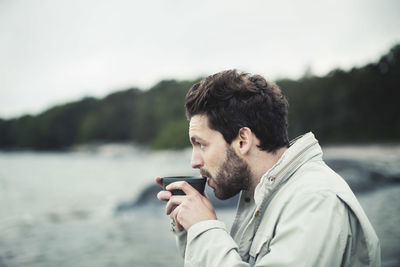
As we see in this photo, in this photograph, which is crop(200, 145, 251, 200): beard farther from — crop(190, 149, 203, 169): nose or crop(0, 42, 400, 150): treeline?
crop(0, 42, 400, 150): treeline

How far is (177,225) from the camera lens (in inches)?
86.9

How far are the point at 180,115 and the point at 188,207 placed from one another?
10862 cm

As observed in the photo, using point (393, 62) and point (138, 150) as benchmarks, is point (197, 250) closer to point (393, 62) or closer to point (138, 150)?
point (393, 62)

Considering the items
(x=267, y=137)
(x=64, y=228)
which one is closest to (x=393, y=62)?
(x=64, y=228)

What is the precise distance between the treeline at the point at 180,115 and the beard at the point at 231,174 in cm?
3088

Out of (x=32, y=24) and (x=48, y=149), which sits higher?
(x=32, y=24)

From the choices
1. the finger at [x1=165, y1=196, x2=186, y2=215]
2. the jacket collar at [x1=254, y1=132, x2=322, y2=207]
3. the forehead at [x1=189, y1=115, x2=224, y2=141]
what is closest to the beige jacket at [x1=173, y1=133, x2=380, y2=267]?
the jacket collar at [x1=254, y1=132, x2=322, y2=207]

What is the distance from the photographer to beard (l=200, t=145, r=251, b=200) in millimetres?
2285

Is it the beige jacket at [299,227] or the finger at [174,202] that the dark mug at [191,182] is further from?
the beige jacket at [299,227]

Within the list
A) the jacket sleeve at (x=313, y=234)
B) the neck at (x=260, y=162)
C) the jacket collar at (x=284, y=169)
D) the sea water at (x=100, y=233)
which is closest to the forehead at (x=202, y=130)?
the neck at (x=260, y=162)

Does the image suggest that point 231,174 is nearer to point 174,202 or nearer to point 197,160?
point 197,160

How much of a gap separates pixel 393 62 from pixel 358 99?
8.86m

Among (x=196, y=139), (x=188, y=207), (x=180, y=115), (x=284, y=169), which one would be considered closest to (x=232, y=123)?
(x=196, y=139)

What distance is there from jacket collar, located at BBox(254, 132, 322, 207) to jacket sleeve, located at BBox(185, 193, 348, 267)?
199 millimetres
